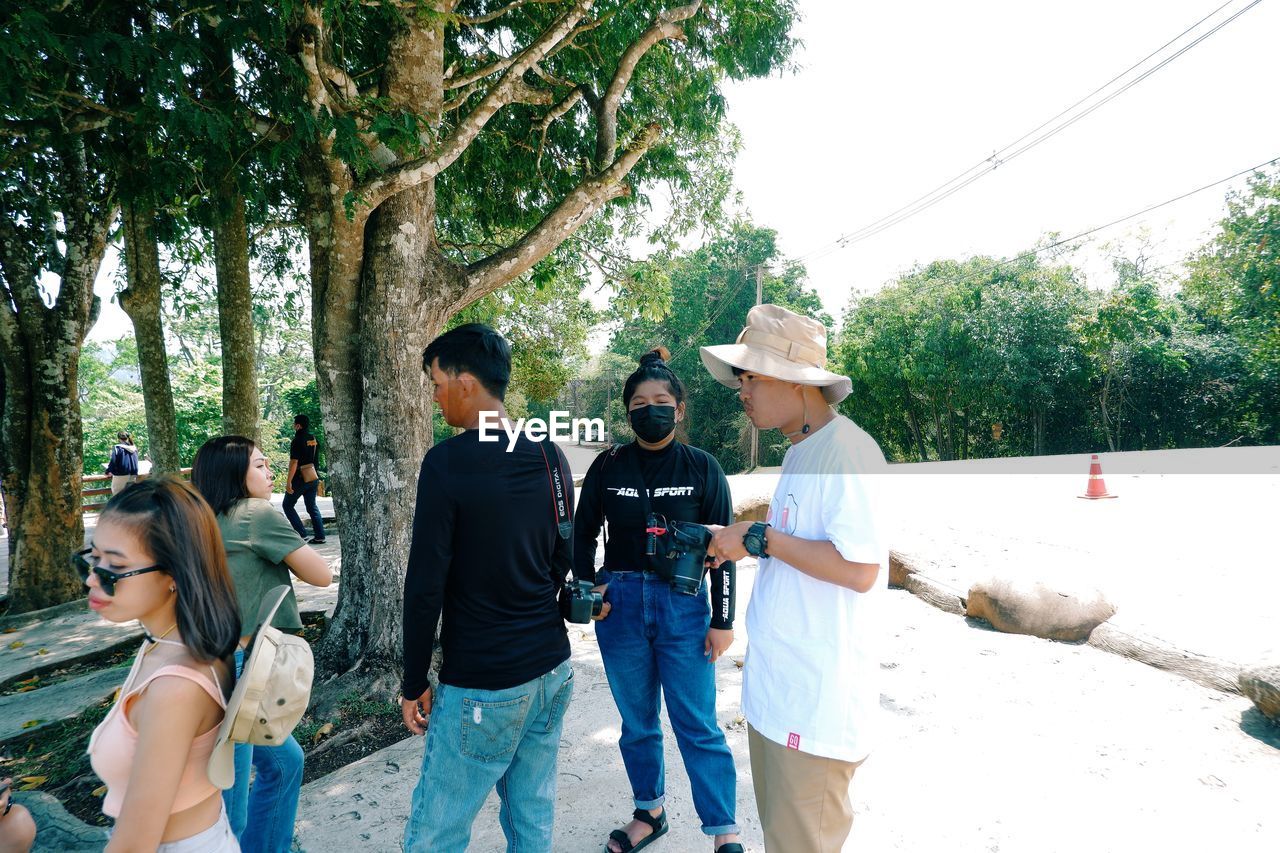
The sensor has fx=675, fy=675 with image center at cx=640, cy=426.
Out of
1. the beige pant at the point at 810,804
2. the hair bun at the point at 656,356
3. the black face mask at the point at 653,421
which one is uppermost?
the hair bun at the point at 656,356

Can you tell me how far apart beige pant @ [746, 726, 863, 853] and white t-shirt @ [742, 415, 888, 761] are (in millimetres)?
47

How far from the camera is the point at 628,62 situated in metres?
5.50

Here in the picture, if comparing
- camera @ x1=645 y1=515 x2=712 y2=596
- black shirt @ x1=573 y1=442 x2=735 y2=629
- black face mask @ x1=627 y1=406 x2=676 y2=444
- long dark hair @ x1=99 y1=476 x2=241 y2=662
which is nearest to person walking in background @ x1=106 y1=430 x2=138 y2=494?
black shirt @ x1=573 y1=442 x2=735 y2=629

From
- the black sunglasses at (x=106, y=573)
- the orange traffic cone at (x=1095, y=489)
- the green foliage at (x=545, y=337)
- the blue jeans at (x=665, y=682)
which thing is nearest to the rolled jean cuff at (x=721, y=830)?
the blue jeans at (x=665, y=682)

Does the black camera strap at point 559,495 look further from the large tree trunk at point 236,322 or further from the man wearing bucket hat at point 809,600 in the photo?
the large tree trunk at point 236,322

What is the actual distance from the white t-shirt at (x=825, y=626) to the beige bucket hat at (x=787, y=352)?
5.5 inches

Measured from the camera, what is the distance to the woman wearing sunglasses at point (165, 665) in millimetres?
1442

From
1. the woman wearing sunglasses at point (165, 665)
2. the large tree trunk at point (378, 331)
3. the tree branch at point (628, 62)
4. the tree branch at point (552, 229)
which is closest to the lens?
the woman wearing sunglasses at point (165, 665)

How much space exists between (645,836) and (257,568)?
193 centimetres

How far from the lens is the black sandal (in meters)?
2.82

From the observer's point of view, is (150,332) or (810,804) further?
(150,332)

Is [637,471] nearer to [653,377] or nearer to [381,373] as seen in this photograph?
[653,377]

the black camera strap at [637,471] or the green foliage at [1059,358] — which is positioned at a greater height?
the green foliage at [1059,358]

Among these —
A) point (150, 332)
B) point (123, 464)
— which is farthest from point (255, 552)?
point (123, 464)
